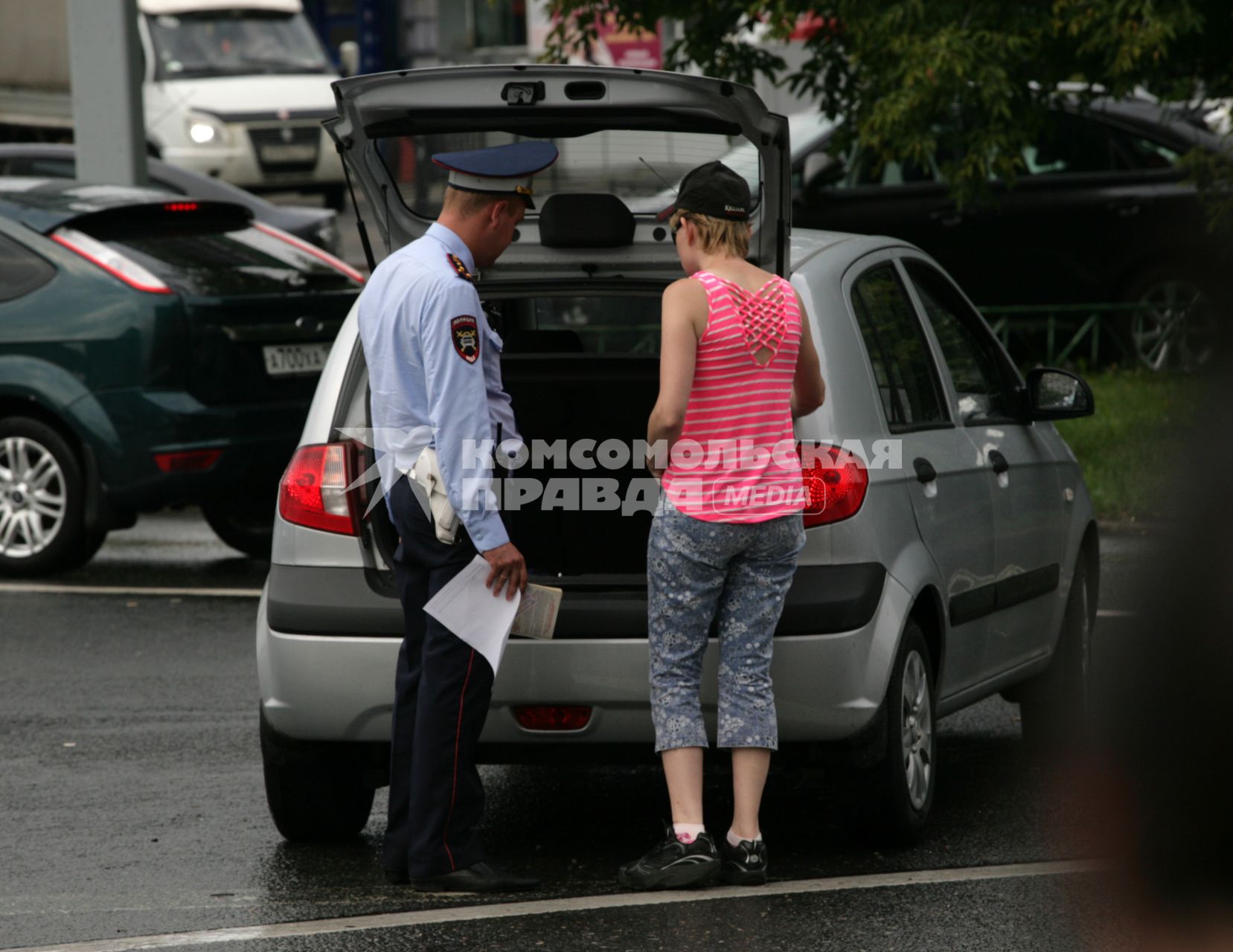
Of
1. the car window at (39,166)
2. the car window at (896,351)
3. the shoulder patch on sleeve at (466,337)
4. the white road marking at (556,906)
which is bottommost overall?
the white road marking at (556,906)

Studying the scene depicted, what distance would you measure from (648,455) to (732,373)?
308 millimetres

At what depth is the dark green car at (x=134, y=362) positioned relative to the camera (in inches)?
360

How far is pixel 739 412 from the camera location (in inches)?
191

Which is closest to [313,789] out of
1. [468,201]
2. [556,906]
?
[556,906]

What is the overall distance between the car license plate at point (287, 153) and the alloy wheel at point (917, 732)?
16.9 metres

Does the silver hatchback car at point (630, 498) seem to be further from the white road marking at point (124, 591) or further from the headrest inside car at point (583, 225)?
the white road marking at point (124, 591)

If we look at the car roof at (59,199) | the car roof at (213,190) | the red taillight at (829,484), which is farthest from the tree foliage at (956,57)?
the red taillight at (829,484)

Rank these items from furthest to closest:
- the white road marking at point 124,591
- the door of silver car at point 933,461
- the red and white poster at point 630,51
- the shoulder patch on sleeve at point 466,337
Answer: the red and white poster at point 630,51, the white road marking at point 124,591, the door of silver car at point 933,461, the shoulder patch on sleeve at point 466,337

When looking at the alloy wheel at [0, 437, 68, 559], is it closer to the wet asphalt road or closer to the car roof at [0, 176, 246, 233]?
the car roof at [0, 176, 246, 233]

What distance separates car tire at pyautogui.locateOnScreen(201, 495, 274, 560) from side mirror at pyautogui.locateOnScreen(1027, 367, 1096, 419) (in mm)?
5077

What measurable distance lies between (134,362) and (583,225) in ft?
13.6

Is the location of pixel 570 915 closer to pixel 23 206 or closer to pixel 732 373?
pixel 732 373

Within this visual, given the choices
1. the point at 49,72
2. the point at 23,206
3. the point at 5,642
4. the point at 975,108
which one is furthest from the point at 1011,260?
the point at 49,72

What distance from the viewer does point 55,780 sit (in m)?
6.16
